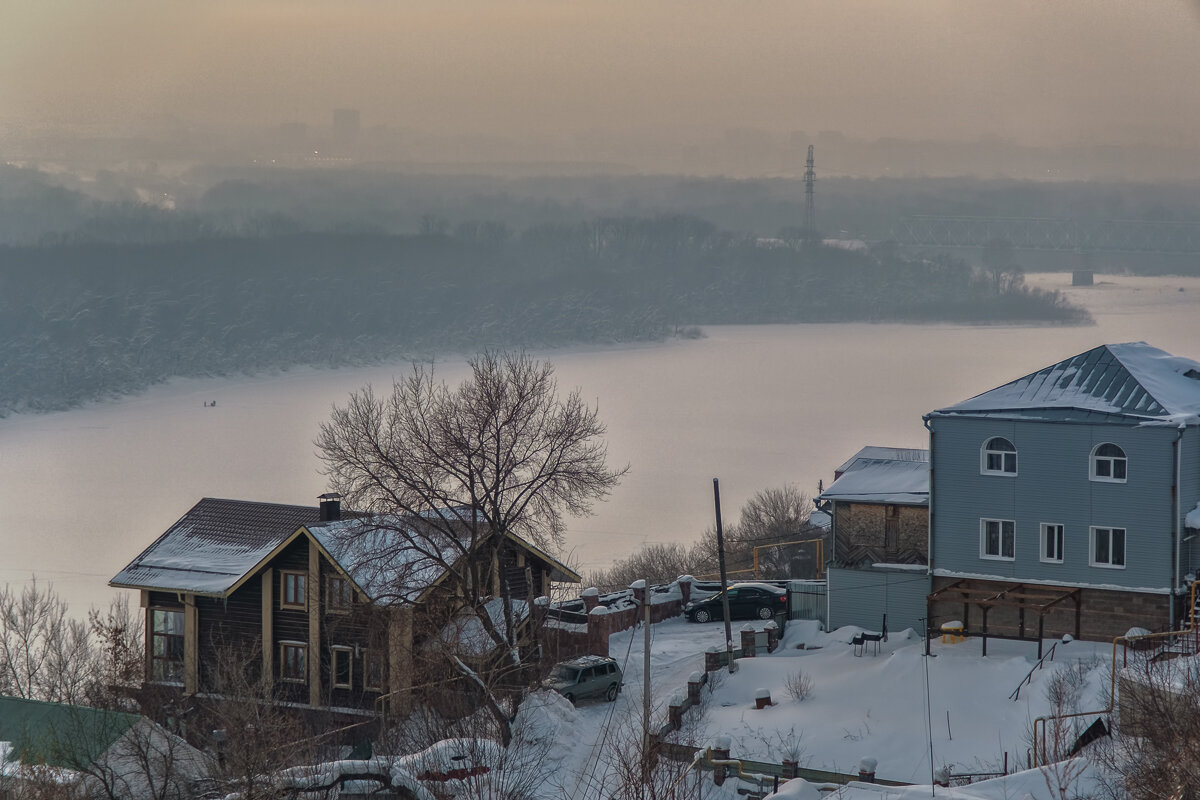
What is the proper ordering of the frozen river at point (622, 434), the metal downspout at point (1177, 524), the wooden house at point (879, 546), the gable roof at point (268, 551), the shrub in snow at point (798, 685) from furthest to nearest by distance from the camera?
the frozen river at point (622, 434), the wooden house at point (879, 546), the gable roof at point (268, 551), the metal downspout at point (1177, 524), the shrub in snow at point (798, 685)

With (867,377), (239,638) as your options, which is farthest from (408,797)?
(867,377)

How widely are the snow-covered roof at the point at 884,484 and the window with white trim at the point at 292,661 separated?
893cm

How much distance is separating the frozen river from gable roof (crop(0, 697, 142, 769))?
33.4 metres

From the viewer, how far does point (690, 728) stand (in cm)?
1684

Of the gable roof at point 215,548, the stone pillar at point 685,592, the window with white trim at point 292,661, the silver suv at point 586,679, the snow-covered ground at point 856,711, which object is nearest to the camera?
the snow-covered ground at point 856,711

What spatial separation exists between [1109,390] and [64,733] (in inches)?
601

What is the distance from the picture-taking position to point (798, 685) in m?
17.9

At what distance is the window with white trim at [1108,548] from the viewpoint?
62.3 ft

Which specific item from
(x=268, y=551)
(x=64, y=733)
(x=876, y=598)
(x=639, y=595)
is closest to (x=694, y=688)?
(x=876, y=598)

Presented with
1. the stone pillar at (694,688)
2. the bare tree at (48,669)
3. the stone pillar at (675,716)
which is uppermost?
the stone pillar at (694,688)

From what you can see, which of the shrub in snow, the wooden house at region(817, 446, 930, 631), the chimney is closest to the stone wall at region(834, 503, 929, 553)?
the wooden house at region(817, 446, 930, 631)

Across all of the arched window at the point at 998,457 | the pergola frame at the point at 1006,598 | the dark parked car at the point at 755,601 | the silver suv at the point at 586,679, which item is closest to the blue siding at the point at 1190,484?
the pergola frame at the point at 1006,598

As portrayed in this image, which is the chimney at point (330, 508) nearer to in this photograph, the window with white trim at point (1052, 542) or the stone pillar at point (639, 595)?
the stone pillar at point (639, 595)

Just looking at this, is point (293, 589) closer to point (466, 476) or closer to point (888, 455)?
point (466, 476)
